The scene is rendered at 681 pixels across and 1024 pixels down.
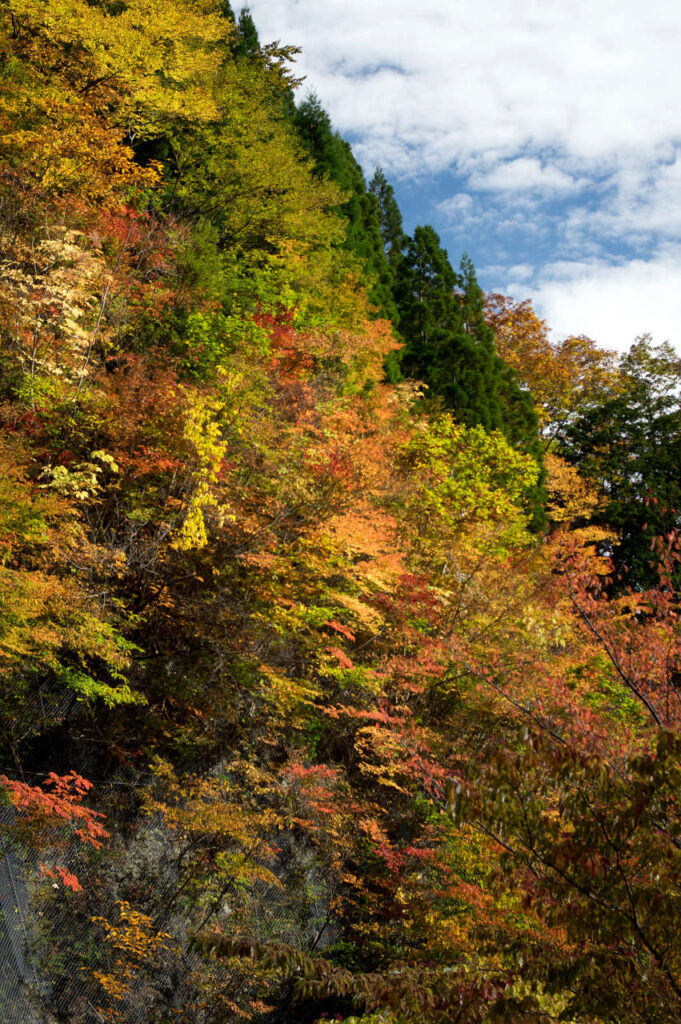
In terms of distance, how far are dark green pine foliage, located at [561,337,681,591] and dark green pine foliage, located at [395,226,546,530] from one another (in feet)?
17.6

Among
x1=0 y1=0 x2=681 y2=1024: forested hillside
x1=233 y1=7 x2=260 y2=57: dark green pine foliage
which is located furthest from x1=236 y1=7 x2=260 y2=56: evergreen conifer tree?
x1=0 y1=0 x2=681 y2=1024: forested hillside

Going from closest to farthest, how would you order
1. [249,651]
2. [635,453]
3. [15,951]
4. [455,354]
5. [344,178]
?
[15,951] < [249,651] < [455,354] < [344,178] < [635,453]

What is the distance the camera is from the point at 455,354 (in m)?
25.0

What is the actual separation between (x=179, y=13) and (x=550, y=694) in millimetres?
17350

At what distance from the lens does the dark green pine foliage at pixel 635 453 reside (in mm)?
28781

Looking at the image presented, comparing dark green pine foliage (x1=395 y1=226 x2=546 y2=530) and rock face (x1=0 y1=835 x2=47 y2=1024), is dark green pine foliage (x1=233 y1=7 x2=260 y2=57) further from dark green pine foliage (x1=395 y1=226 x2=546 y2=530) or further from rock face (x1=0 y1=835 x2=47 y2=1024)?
rock face (x1=0 y1=835 x2=47 y2=1024)

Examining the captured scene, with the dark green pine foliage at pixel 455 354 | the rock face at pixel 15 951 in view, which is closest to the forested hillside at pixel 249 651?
the rock face at pixel 15 951

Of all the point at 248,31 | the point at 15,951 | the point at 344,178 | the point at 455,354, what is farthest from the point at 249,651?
the point at 248,31

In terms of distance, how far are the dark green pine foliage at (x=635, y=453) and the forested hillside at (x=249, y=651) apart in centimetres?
1011

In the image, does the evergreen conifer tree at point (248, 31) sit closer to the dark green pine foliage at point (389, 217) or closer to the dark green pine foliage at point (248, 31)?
the dark green pine foliage at point (248, 31)

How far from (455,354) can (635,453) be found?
37.6 feet

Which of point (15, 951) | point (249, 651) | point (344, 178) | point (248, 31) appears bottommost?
point (15, 951)

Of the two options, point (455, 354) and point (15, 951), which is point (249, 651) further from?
point (455, 354)

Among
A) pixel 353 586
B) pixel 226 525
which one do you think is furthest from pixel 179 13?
pixel 353 586
